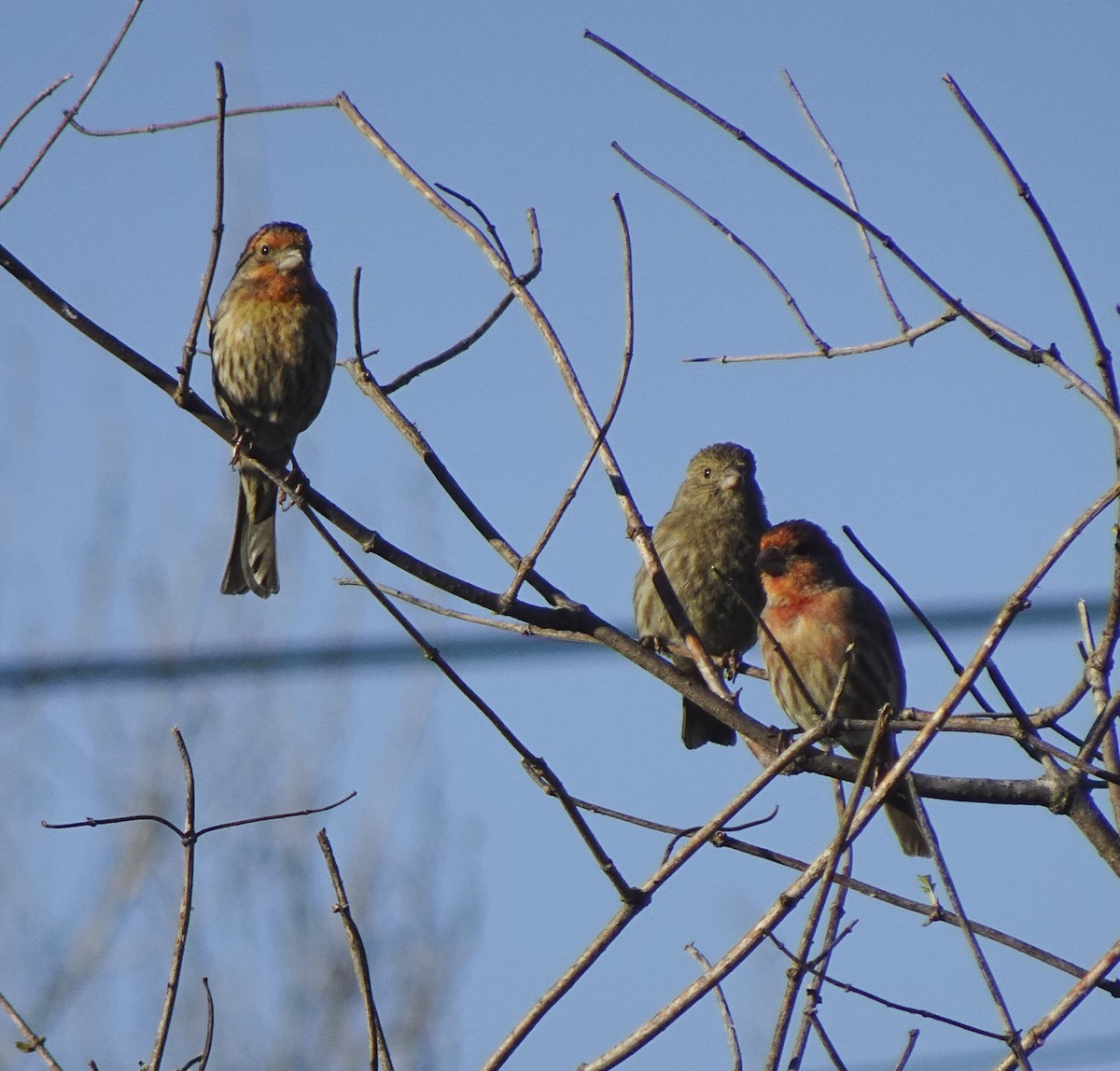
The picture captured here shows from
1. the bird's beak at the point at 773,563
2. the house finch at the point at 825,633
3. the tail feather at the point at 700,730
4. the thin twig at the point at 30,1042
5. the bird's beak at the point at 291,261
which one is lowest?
the thin twig at the point at 30,1042

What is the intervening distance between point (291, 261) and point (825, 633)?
257cm

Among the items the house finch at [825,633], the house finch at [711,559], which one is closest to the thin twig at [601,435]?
the house finch at [825,633]

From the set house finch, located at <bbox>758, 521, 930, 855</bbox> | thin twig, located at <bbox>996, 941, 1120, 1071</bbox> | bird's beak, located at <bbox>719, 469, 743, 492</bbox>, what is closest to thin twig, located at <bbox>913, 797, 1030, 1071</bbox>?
thin twig, located at <bbox>996, 941, 1120, 1071</bbox>

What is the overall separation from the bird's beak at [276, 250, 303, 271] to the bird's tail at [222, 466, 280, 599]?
840 mm

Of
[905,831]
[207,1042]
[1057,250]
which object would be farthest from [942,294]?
[905,831]

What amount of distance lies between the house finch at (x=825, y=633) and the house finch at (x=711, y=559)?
82cm

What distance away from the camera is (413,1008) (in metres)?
16.4

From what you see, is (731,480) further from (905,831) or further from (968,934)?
(968,934)

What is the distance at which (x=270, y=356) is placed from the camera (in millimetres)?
6648

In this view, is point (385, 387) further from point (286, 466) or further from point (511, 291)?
point (286, 466)

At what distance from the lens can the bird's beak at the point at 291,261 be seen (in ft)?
22.1

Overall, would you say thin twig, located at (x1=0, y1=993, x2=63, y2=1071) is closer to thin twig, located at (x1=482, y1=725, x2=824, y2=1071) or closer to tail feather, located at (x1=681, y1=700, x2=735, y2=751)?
thin twig, located at (x1=482, y1=725, x2=824, y2=1071)

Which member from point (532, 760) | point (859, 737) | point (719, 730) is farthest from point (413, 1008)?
point (532, 760)

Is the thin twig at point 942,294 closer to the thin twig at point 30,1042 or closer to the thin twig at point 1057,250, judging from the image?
the thin twig at point 1057,250
